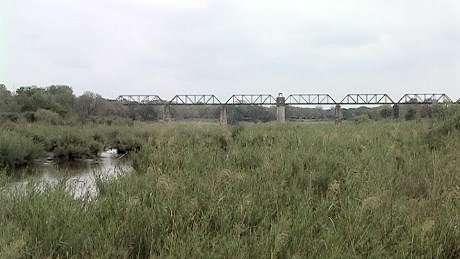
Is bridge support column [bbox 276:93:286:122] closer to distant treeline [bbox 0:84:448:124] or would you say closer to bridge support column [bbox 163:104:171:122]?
distant treeline [bbox 0:84:448:124]

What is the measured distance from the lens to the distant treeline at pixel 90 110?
139 feet

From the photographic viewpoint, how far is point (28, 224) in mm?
4660

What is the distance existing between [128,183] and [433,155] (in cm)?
700

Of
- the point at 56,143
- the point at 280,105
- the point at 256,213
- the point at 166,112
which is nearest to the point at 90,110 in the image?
the point at 166,112

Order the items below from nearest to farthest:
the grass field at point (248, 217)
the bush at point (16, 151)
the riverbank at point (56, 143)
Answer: the grass field at point (248, 217), the bush at point (16, 151), the riverbank at point (56, 143)

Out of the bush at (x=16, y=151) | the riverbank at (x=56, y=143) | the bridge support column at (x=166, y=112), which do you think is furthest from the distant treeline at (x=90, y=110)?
the bush at (x=16, y=151)

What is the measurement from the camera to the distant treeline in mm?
42250

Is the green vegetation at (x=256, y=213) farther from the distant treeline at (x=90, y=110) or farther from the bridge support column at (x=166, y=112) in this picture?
the bridge support column at (x=166, y=112)

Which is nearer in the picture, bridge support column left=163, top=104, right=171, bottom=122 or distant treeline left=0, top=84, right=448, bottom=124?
distant treeline left=0, top=84, right=448, bottom=124

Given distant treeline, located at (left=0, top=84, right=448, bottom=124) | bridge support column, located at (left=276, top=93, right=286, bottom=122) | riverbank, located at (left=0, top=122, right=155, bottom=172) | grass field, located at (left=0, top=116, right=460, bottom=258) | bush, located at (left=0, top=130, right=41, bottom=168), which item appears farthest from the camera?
bridge support column, located at (left=276, top=93, right=286, bottom=122)

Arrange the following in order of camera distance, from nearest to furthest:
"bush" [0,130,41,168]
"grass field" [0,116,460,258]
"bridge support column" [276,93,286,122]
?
"grass field" [0,116,460,258] < "bush" [0,130,41,168] < "bridge support column" [276,93,286,122]

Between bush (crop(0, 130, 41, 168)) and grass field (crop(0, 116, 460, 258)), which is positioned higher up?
grass field (crop(0, 116, 460, 258))

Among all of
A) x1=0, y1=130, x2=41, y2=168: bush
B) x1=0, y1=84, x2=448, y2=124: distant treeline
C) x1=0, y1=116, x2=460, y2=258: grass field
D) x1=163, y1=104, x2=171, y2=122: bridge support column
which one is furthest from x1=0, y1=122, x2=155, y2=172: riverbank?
x1=163, y1=104, x2=171, y2=122: bridge support column

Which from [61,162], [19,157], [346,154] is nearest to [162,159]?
[346,154]
